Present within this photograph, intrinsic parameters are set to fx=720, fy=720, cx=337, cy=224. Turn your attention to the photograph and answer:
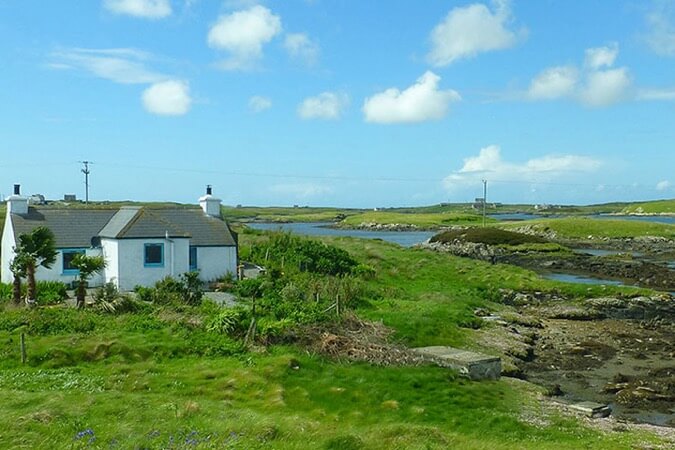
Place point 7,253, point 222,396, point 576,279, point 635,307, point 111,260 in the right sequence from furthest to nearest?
point 576,279 < point 635,307 < point 7,253 < point 111,260 < point 222,396

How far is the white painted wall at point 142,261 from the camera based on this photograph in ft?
117

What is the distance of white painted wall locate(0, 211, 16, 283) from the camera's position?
36.9 meters

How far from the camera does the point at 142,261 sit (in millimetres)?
36125

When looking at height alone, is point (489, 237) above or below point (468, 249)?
Answer: above

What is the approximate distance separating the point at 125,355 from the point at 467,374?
37.4ft

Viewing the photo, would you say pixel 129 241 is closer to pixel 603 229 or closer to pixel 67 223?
pixel 67 223

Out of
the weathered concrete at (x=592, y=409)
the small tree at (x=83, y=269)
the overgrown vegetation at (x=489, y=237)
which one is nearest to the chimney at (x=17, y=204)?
the small tree at (x=83, y=269)

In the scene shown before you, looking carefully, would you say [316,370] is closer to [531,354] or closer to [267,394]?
[267,394]

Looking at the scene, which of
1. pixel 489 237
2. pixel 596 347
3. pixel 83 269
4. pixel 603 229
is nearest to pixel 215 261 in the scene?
pixel 83 269

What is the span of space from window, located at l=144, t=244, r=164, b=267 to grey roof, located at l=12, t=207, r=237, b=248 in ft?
1.83

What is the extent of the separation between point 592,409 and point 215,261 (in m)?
22.2

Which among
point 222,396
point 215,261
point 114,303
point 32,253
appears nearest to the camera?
point 222,396

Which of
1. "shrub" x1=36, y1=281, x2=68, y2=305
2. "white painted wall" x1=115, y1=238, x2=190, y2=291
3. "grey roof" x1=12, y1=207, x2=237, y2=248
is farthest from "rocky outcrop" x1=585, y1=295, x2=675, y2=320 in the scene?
"shrub" x1=36, y1=281, x2=68, y2=305

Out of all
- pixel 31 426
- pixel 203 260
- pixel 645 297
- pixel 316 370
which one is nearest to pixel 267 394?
pixel 316 370
